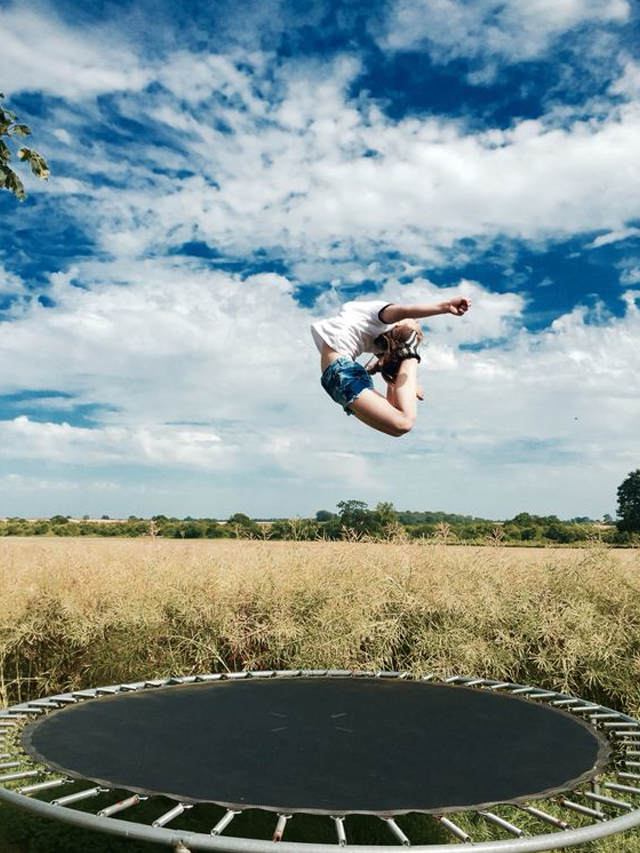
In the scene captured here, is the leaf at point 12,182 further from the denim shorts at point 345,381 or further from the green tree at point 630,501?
the green tree at point 630,501

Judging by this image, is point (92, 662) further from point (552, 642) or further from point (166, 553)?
point (552, 642)

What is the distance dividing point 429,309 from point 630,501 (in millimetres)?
6526

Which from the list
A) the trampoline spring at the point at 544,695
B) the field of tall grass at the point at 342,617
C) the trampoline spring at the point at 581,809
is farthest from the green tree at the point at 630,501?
the trampoline spring at the point at 581,809

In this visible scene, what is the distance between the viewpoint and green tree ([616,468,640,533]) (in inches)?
287

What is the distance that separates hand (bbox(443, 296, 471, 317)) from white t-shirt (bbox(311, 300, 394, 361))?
0.28 m

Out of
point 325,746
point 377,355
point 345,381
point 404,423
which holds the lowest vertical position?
point 325,746

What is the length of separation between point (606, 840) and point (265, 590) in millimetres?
2214

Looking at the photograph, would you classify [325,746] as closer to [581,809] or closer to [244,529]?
[581,809]

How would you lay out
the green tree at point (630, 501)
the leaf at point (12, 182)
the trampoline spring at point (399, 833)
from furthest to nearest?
the green tree at point (630, 501)
the leaf at point (12, 182)
the trampoline spring at point (399, 833)

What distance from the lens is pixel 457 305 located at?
2.92m

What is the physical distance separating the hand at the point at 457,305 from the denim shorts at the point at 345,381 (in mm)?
416

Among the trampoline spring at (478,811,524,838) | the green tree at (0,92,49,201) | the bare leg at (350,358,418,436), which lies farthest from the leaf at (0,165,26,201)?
the trampoline spring at (478,811,524,838)

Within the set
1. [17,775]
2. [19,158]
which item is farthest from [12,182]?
[17,775]

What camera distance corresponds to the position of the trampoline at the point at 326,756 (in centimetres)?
179
